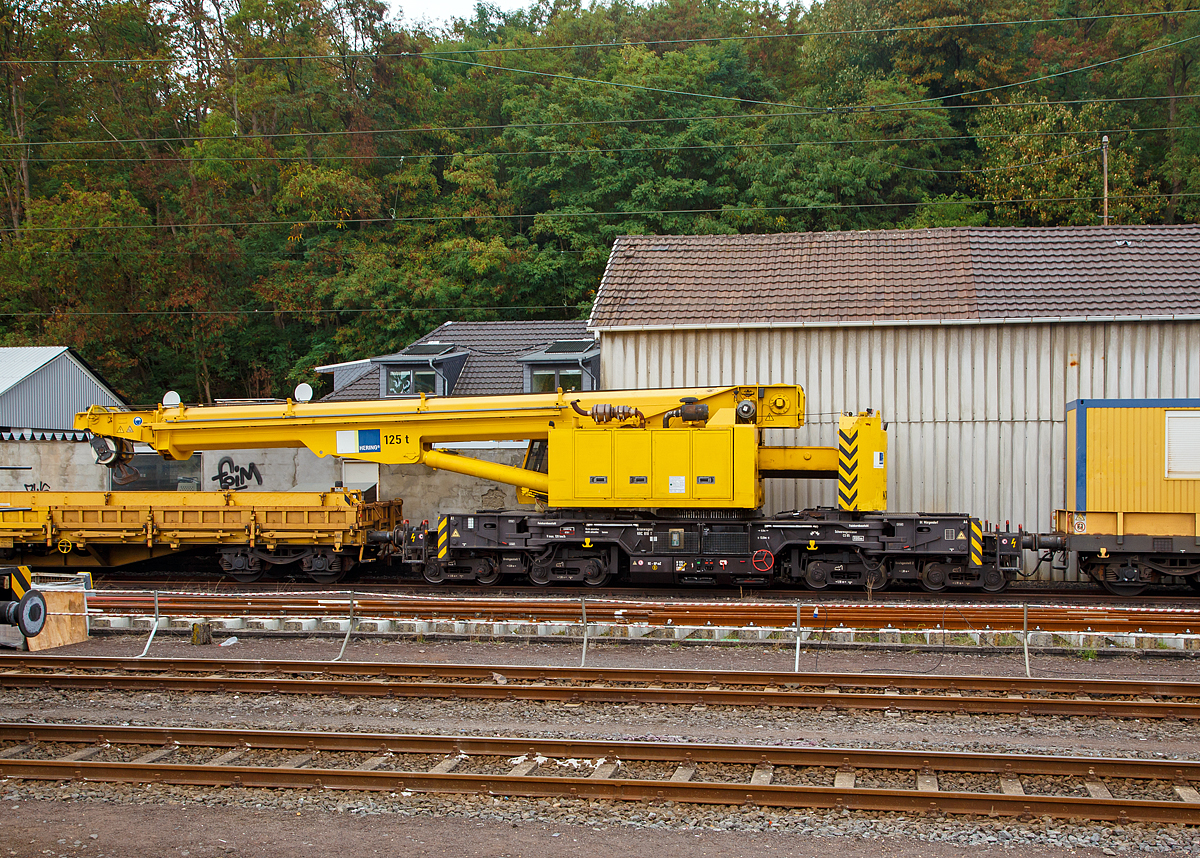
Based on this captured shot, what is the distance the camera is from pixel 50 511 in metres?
18.1

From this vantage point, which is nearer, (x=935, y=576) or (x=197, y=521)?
(x=935, y=576)

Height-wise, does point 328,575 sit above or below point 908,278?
below

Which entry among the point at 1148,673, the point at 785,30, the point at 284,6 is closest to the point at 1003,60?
the point at 785,30

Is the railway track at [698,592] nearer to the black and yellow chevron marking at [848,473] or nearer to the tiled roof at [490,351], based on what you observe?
the black and yellow chevron marking at [848,473]

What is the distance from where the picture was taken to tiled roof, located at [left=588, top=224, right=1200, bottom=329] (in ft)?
62.4

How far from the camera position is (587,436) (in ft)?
53.0

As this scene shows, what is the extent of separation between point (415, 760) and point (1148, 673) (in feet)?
27.4

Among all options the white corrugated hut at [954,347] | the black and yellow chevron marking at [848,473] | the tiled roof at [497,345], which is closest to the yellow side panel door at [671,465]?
the black and yellow chevron marking at [848,473]

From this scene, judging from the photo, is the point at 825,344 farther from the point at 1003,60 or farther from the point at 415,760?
the point at 1003,60

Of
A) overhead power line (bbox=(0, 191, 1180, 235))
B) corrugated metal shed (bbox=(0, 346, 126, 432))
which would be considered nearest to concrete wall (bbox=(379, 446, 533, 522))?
corrugated metal shed (bbox=(0, 346, 126, 432))

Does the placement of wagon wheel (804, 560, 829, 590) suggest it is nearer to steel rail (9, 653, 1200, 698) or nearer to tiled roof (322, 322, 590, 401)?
steel rail (9, 653, 1200, 698)

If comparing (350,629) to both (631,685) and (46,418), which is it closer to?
(631,685)

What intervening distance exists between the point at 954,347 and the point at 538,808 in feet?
48.5

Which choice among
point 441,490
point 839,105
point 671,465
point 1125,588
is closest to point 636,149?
point 839,105
